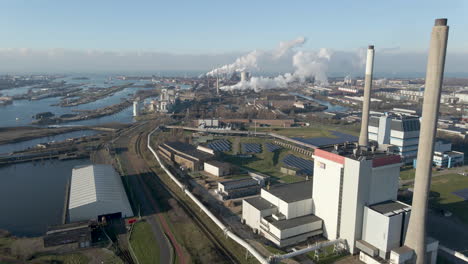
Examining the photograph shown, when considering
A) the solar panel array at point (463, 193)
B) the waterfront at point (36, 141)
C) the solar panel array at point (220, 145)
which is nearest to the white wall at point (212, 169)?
the solar panel array at point (220, 145)

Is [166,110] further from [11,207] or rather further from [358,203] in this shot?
[358,203]

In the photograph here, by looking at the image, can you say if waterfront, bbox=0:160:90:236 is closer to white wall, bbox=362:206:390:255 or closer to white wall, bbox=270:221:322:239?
white wall, bbox=270:221:322:239

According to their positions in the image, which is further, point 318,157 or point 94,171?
point 94,171

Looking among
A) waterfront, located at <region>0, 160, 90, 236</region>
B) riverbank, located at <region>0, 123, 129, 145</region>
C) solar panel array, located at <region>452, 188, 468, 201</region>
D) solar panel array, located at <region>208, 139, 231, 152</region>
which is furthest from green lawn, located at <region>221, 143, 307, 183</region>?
riverbank, located at <region>0, 123, 129, 145</region>

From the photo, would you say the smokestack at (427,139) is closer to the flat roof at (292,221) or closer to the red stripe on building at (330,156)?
the red stripe on building at (330,156)

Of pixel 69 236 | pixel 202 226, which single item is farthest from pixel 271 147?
pixel 69 236

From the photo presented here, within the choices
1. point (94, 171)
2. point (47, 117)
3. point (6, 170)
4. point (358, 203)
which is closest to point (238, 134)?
point (94, 171)

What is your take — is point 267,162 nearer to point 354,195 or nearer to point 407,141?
point 407,141
